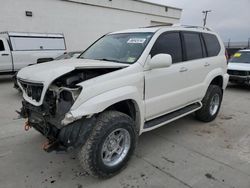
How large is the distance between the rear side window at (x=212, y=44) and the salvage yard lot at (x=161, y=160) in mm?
1564

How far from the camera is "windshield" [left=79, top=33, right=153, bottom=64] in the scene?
3.59 meters

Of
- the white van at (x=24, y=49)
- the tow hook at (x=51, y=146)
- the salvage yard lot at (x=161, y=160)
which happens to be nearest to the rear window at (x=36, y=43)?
the white van at (x=24, y=49)

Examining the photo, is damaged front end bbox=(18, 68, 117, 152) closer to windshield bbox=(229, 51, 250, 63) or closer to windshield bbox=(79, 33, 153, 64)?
windshield bbox=(79, 33, 153, 64)

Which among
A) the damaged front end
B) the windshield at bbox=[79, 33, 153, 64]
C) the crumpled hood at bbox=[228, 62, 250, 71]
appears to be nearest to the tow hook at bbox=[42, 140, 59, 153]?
the damaged front end

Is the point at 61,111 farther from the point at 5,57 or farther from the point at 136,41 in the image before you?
the point at 5,57

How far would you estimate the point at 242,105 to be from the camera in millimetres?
6926

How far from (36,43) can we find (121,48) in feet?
30.4

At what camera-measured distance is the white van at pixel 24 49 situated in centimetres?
1054

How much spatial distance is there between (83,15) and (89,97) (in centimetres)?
1578

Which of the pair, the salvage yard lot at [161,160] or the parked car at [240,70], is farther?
the parked car at [240,70]

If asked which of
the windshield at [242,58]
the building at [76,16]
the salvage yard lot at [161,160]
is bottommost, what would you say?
the salvage yard lot at [161,160]

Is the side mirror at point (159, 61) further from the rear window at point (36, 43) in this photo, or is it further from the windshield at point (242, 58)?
the rear window at point (36, 43)

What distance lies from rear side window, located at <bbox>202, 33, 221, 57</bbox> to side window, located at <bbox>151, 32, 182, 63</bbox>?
1067mm

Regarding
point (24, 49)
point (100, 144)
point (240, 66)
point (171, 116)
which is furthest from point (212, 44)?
point (24, 49)
